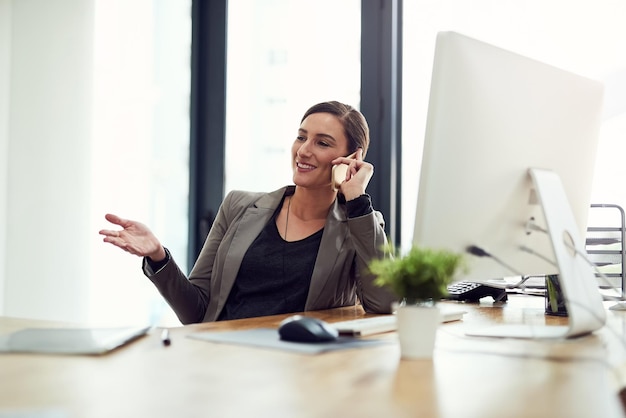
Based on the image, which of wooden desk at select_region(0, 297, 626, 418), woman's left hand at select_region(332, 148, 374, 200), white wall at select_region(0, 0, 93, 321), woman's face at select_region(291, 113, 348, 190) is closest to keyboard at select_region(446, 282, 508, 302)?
woman's left hand at select_region(332, 148, 374, 200)

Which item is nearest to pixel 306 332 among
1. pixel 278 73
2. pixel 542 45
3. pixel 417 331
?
pixel 417 331

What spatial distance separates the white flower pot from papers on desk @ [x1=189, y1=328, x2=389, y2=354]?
11cm

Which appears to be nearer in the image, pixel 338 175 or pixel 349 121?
pixel 338 175

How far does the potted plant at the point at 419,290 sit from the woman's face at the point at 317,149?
47.1 inches

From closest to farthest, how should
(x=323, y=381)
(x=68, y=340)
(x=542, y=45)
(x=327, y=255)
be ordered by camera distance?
(x=323, y=381) < (x=68, y=340) < (x=327, y=255) < (x=542, y=45)

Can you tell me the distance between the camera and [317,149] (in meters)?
2.34

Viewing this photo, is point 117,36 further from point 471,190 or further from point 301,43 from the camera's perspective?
point 471,190

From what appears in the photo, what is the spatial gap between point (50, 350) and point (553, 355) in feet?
2.61

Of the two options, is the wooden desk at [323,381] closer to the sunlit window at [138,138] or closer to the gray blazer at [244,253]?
the gray blazer at [244,253]

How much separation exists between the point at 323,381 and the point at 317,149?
1.48m

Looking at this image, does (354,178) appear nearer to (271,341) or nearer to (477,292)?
(477,292)

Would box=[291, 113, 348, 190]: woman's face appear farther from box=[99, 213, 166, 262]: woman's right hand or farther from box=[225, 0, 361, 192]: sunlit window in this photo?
box=[225, 0, 361, 192]: sunlit window

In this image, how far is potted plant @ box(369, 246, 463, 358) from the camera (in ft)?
3.58

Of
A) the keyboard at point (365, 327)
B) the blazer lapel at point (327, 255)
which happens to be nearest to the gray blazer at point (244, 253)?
the blazer lapel at point (327, 255)
